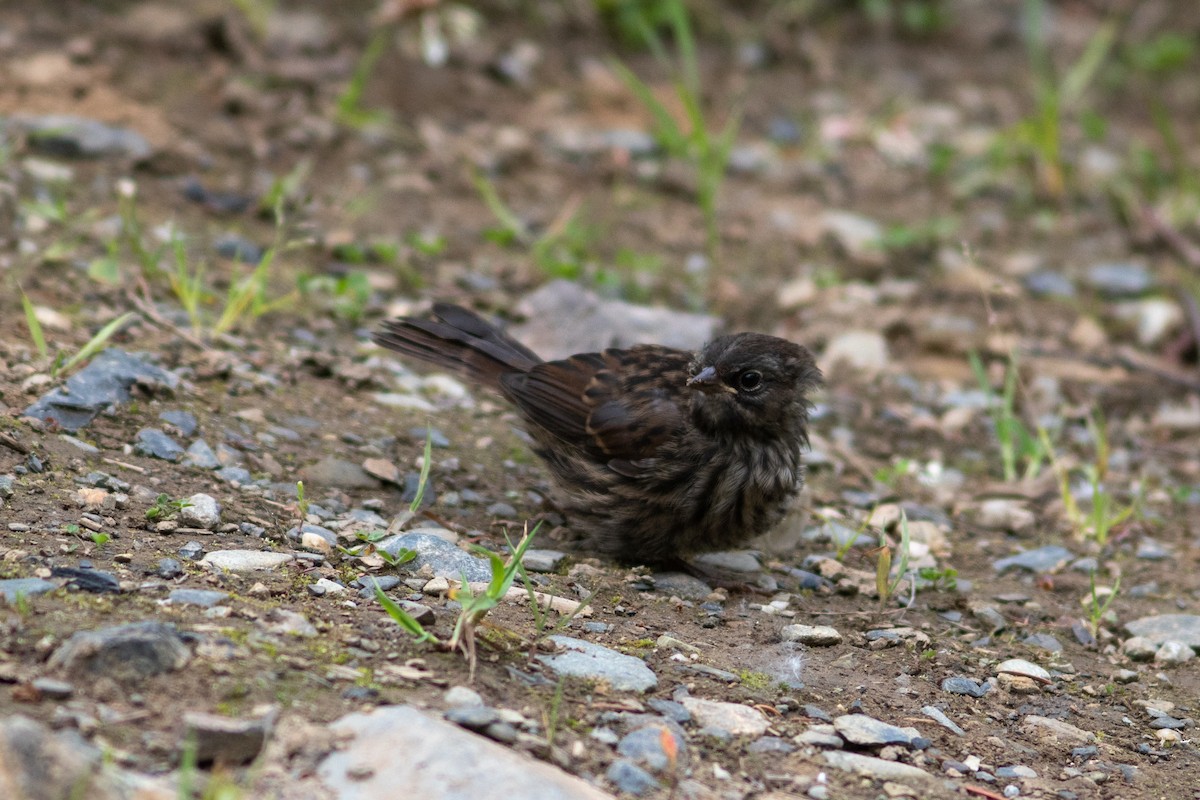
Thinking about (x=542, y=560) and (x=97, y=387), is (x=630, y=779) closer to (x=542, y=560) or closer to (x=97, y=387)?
(x=542, y=560)

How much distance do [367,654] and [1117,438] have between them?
4.56m

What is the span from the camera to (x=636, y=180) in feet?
26.8

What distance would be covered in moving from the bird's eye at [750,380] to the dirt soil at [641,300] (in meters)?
0.71

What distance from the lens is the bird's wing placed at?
4.95 metres

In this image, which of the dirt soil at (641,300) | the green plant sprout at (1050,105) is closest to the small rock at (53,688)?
the dirt soil at (641,300)

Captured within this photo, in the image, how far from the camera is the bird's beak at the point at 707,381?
16.0 ft

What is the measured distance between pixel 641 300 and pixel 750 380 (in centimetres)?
210

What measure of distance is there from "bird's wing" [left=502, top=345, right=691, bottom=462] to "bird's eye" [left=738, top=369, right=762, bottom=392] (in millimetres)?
240

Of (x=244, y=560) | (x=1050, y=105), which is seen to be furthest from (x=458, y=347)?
(x=1050, y=105)

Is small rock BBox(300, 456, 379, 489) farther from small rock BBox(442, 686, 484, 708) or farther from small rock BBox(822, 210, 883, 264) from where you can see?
small rock BBox(822, 210, 883, 264)

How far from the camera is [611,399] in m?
5.11

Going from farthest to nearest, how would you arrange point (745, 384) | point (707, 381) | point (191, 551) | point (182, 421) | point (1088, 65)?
point (1088, 65), point (745, 384), point (707, 381), point (182, 421), point (191, 551)

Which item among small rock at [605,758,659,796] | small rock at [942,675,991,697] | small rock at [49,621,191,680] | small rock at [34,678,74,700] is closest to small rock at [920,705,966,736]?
small rock at [942,675,991,697]

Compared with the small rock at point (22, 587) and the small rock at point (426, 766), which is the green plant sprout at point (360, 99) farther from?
the small rock at point (426, 766)
